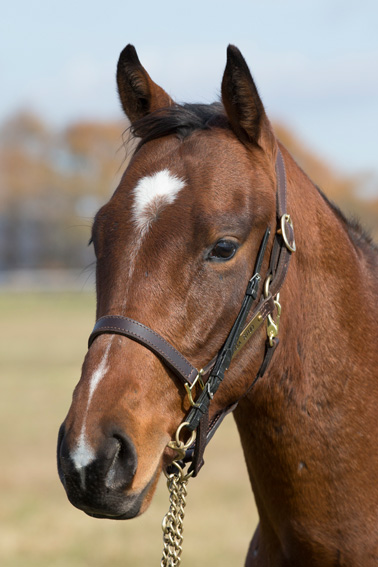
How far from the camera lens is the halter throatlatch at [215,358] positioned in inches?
108

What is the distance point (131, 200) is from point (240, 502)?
7216mm

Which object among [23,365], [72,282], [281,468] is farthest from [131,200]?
[72,282]

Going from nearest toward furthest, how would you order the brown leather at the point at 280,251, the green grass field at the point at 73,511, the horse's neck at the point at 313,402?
the brown leather at the point at 280,251 < the horse's neck at the point at 313,402 < the green grass field at the point at 73,511

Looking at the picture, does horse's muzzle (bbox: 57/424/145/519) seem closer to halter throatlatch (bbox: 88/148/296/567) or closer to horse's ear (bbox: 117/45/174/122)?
halter throatlatch (bbox: 88/148/296/567)

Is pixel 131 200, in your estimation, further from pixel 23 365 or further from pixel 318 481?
pixel 23 365

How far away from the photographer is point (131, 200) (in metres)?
2.95

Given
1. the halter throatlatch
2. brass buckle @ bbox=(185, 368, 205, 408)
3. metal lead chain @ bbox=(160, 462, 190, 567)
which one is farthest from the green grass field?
brass buckle @ bbox=(185, 368, 205, 408)

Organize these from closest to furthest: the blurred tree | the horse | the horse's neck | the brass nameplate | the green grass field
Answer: the horse < the brass nameplate < the horse's neck < the green grass field < the blurred tree

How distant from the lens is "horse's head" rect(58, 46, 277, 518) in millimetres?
2568

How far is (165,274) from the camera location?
9.09 ft

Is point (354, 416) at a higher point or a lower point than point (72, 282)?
higher

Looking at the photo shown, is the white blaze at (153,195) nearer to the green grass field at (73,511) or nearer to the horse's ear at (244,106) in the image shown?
the horse's ear at (244,106)

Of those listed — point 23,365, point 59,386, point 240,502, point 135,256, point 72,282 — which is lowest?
point 72,282

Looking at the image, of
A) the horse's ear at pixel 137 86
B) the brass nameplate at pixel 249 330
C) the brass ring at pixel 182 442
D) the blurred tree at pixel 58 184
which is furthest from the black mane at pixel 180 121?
the blurred tree at pixel 58 184
